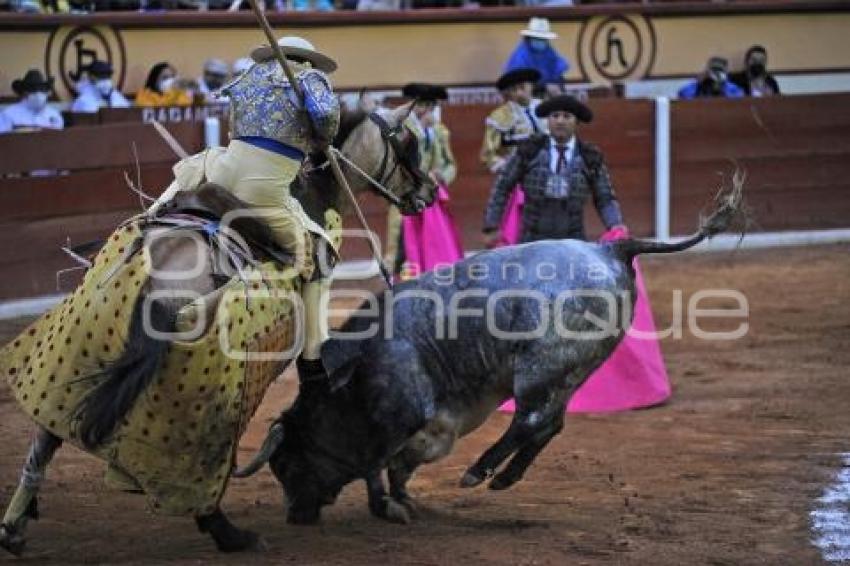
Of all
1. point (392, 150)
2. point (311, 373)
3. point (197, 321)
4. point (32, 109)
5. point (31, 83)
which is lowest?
point (311, 373)

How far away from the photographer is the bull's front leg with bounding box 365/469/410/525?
5.27 metres

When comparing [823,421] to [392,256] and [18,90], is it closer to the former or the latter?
[392,256]

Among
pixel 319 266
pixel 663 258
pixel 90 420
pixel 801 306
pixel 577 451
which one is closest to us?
pixel 90 420

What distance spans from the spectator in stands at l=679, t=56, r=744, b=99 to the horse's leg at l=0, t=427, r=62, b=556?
933cm

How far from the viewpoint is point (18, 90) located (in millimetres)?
10320

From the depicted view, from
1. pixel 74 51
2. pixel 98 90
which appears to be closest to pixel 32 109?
pixel 98 90

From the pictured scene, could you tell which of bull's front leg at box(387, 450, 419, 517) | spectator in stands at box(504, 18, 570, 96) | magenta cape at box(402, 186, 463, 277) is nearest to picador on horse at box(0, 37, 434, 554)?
bull's front leg at box(387, 450, 419, 517)

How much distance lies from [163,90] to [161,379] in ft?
23.4

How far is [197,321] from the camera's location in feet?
14.8

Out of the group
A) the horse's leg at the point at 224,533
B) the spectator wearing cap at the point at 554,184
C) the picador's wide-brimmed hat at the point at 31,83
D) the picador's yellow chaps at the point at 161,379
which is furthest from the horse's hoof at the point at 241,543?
the picador's wide-brimmed hat at the point at 31,83

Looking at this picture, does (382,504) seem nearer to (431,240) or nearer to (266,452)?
(266,452)

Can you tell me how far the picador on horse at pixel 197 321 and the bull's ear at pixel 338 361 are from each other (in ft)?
0.12

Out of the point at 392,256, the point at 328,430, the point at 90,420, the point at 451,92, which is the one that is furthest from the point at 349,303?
the point at 90,420

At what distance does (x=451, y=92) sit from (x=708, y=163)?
81.8 inches
